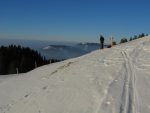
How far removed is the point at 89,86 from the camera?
16.5 m

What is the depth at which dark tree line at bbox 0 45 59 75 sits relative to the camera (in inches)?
4299

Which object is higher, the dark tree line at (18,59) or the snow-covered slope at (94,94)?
the snow-covered slope at (94,94)

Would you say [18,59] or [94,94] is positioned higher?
[94,94]

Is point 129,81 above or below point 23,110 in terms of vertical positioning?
above

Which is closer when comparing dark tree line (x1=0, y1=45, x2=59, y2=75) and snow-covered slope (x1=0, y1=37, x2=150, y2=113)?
snow-covered slope (x1=0, y1=37, x2=150, y2=113)

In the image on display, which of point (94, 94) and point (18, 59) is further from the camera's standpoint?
point (18, 59)

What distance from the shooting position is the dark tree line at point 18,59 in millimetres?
109188

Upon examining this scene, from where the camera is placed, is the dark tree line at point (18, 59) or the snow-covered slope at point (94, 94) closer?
the snow-covered slope at point (94, 94)

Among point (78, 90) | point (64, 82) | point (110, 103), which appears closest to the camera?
point (110, 103)

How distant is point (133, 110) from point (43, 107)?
4686mm

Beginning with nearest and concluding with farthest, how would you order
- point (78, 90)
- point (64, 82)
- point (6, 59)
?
1. point (78, 90)
2. point (64, 82)
3. point (6, 59)

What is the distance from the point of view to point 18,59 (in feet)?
379

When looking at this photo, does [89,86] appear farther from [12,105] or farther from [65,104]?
[12,105]

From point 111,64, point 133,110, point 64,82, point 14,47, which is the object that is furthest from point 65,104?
point 14,47
